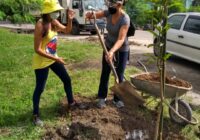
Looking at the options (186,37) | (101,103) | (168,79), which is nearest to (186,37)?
(186,37)

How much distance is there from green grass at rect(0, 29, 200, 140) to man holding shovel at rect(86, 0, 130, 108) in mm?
830

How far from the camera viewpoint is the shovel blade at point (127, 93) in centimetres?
578

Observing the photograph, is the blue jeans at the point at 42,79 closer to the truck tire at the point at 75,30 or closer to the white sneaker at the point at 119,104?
the white sneaker at the point at 119,104

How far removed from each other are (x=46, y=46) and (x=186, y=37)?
249 inches

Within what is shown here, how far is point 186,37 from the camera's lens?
1084cm

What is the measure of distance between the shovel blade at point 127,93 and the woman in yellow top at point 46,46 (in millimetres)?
743

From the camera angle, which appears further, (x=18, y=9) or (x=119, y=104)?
(x=18, y=9)

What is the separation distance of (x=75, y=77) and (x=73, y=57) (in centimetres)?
262

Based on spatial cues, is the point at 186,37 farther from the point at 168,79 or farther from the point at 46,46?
the point at 46,46

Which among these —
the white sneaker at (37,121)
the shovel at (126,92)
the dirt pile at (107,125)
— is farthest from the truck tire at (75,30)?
the white sneaker at (37,121)

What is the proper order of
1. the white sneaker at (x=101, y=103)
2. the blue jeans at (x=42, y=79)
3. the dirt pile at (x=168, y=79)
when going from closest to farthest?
the blue jeans at (x=42, y=79), the dirt pile at (x=168, y=79), the white sneaker at (x=101, y=103)

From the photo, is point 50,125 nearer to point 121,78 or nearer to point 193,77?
point 121,78

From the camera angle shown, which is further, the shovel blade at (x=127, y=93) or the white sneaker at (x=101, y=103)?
the white sneaker at (x=101, y=103)

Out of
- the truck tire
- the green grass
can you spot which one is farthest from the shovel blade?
the truck tire
